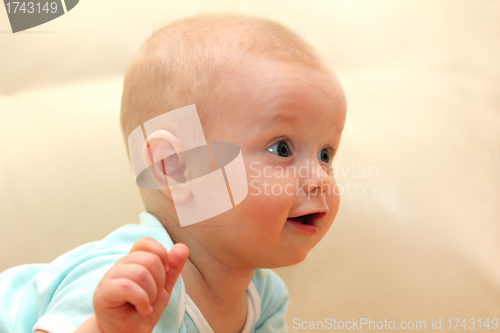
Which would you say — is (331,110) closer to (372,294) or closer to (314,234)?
(314,234)

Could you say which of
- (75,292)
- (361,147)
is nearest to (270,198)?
(75,292)

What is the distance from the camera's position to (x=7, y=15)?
35.4 inches

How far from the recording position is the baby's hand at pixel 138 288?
397mm

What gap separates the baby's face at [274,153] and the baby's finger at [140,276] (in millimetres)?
236

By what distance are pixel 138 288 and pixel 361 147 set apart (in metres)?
0.67

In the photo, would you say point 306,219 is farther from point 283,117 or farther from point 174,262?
point 174,262

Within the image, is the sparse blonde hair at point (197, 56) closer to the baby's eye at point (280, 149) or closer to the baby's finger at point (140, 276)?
the baby's eye at point (280, 149)

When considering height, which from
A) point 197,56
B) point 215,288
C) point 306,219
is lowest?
point 215,288

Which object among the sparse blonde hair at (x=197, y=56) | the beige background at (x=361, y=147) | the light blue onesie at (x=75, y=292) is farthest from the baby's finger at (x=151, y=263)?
the beige background at (x=361, y=147)

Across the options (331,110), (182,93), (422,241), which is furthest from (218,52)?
(422,241)

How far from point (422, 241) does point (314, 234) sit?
0.31 m

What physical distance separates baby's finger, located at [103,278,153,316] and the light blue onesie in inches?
6.1

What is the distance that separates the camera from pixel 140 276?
0.41 meters

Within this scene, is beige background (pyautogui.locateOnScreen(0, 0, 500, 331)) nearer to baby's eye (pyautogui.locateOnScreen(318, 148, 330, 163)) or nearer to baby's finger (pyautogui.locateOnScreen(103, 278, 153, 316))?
baby's eye (pyautogui.locateOnScreen(318, 148, 330, 163))
